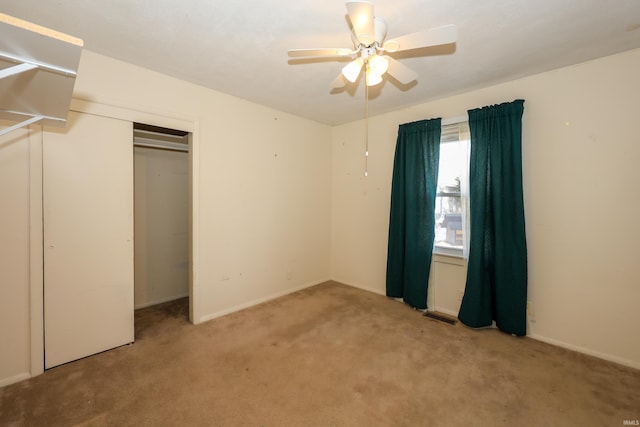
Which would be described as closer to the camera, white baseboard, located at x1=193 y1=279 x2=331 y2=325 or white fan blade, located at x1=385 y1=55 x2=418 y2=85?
white fan blade, located at x1=385 y1=55 x2=418 y2=85

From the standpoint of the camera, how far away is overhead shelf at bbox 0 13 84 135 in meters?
0.85

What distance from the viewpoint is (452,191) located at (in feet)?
10.2

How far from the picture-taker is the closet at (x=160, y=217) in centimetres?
330

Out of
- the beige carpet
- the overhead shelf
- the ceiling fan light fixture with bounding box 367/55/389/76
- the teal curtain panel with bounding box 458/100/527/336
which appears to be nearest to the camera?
the overhead shelf

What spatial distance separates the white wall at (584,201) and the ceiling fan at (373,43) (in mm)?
1509

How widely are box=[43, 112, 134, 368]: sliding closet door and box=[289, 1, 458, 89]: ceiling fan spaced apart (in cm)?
181

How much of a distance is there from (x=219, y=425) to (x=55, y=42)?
195 centimetres

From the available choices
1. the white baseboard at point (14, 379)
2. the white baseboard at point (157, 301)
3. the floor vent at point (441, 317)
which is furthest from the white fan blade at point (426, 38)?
the white baseboard at point (157, 301)

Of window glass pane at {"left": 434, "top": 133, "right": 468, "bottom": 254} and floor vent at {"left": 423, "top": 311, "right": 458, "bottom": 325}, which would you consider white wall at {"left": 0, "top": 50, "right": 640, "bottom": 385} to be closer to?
window glass pane at {"left": 434, "top": 133, "right": 468, "bottom": 254}

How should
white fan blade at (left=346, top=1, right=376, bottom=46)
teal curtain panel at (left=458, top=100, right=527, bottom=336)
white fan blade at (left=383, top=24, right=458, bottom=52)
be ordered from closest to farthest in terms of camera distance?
white fan blade at (left=346, top=1, right=376, bottom=46), white fan blade at (left=383, top=24, right=458, bottom=52), teal curtain panel at (left=458, top=100, right=527, bottom=336)

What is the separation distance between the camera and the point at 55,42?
35.6 inches

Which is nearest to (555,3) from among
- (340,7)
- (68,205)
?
(340,7)

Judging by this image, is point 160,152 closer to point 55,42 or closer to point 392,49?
point 55,42

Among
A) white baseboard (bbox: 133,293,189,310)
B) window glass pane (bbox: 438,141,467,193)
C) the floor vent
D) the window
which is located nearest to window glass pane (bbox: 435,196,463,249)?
the window
